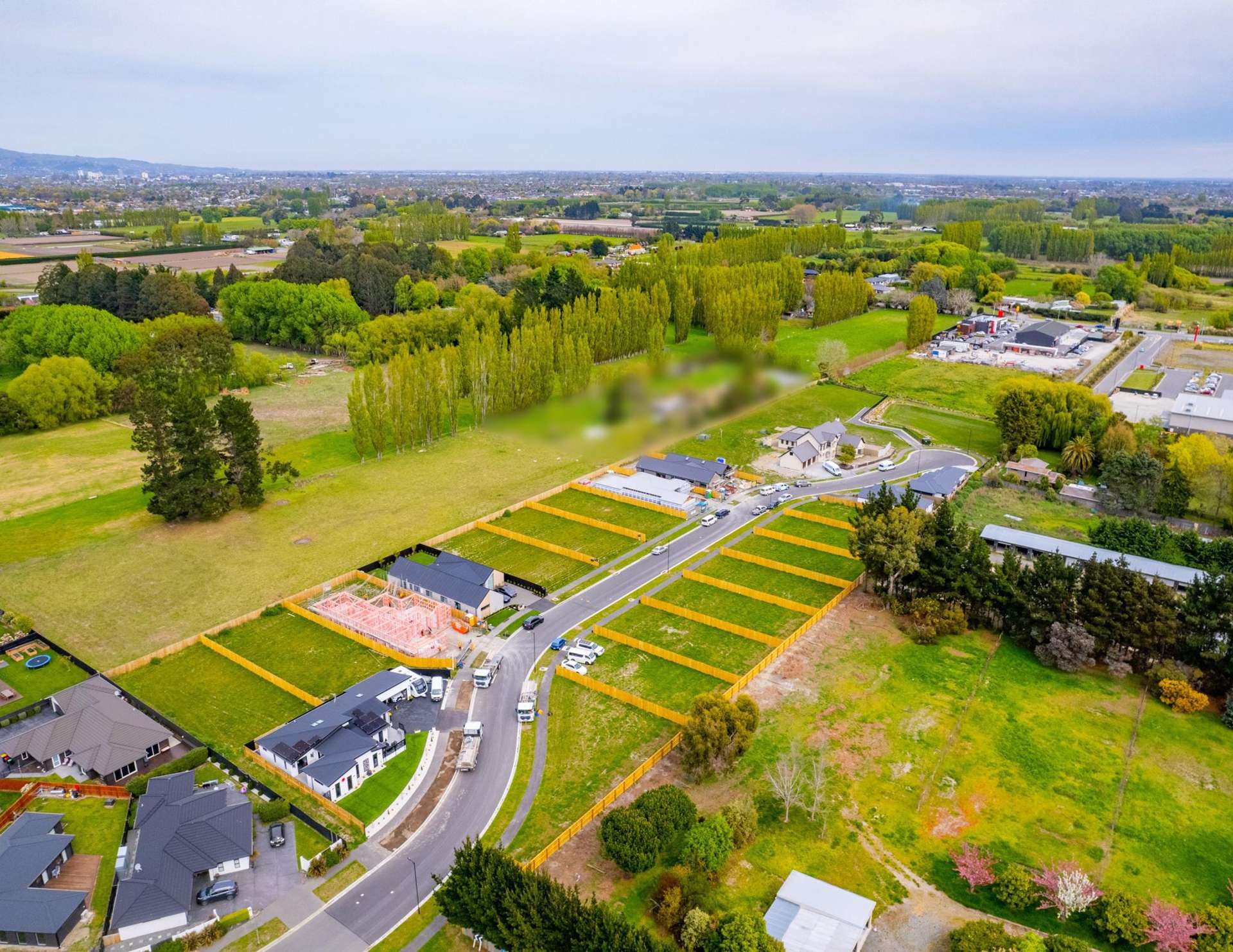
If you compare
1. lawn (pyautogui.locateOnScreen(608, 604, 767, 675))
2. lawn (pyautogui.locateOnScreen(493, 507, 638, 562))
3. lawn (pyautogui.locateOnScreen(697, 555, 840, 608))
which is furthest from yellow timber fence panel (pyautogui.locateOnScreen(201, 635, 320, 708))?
lawn (pyautogui.locateOnScreen(697, 555, 840, 608))

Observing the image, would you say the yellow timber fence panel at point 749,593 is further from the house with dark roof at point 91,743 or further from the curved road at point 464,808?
the house with dark roof at point 91,743

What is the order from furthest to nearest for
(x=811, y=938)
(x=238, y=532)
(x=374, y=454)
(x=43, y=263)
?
(x=43, y=263) → (x=374, y=454) → (x=238, y=532) → (x=811, y=938)

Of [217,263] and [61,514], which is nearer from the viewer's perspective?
[61,514]

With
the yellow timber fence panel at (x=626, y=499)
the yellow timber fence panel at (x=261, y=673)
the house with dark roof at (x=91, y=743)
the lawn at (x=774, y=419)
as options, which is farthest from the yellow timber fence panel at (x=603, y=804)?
the lawn at (x=774, y=419)

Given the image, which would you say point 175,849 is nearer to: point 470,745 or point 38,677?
point 470,745

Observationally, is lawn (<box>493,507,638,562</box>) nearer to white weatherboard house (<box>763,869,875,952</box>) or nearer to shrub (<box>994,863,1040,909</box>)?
white weatherboard house (<box>763,869,875,952</box>)

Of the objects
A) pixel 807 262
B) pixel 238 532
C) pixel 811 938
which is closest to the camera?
pixel 811 938

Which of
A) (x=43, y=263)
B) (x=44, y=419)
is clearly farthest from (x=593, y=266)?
(x=43, y=263)

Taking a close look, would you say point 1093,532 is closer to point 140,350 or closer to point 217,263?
point 140,350
